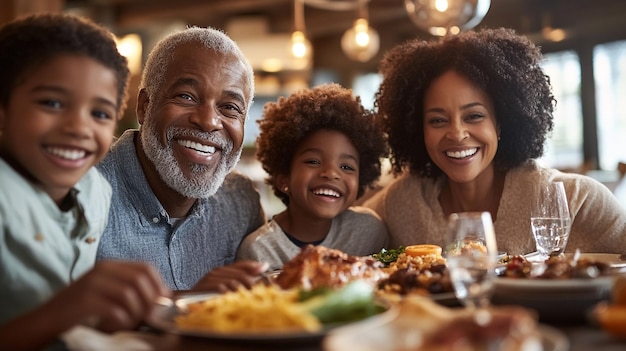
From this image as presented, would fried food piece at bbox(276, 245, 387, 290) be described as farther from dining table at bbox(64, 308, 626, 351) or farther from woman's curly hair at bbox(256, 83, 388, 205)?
woman's curly hair at bbox(256, 83, 388, 205)

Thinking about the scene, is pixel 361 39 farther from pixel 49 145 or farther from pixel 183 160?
pixel 49 145

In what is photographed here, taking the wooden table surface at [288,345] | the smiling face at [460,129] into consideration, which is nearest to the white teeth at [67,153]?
the wooden table surface at [288,345]

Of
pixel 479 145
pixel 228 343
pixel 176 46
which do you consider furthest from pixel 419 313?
pixel 176 46

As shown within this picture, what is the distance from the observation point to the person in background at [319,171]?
2512 millimetres

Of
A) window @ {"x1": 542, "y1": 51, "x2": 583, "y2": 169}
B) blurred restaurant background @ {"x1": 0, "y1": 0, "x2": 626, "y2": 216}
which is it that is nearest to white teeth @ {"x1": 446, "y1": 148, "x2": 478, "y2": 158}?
blurred restaurant background @ {"x1": 0, "y1": 0, "x2": 626, "y2": 216}

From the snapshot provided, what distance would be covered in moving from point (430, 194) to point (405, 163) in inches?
10.5

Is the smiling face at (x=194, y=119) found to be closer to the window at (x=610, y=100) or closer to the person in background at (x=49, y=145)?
the person in background at (x=49, y=145)

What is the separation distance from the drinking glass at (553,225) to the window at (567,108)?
5.62m

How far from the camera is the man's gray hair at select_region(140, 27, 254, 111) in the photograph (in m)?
2.45

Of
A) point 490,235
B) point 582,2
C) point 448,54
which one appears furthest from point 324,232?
point 582,2

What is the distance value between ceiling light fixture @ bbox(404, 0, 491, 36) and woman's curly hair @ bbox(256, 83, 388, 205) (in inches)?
50.0

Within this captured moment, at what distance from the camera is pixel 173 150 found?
241 centimetres

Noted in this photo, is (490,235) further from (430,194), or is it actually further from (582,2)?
(582,2)

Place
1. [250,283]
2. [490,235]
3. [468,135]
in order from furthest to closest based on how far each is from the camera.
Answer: [468,135] < [250,283] < [490,235]
